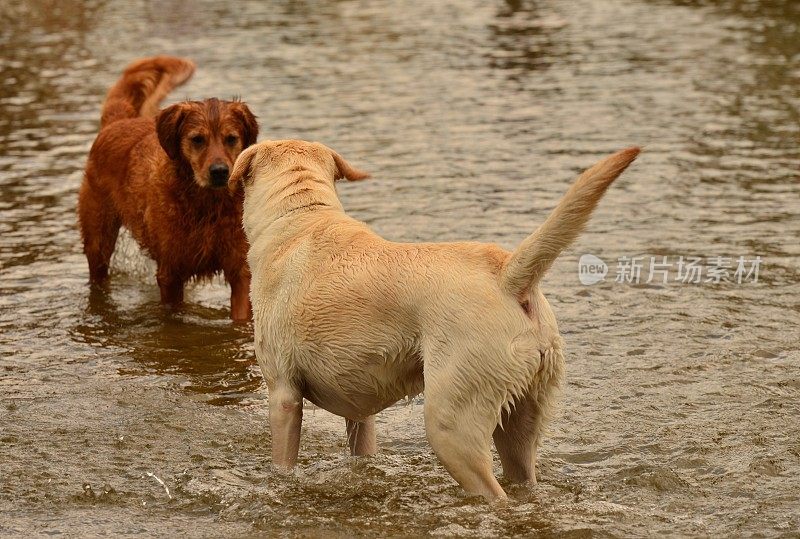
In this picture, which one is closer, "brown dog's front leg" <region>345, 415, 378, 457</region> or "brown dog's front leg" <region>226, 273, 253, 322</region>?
"brown dog's front leg" <region>345, 415, 378, 457</region>

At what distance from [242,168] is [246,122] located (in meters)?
2.12

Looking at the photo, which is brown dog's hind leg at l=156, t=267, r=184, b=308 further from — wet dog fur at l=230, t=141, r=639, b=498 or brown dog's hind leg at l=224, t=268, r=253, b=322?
wet dog fur at l=230, t=141, r=639, b=498

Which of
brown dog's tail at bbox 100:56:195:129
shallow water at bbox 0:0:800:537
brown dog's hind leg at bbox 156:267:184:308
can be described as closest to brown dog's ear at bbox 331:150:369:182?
shallow water at bbox 0:0:800:537

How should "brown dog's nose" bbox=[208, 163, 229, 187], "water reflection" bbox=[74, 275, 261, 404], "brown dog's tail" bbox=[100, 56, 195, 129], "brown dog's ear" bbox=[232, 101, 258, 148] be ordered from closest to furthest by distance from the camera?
"water reflection" bbox=[74, 275, 261, 404], "brown dog's nose" bbox=[208, 163, 229, 187], "brown dog's ear" bbox=[232, 101, 258, 148], "brown dog's tail" bbox=[100, 56, 195, 129]

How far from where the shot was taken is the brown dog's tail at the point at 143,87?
9359mm

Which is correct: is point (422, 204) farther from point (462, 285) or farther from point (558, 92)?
point (462, 285)

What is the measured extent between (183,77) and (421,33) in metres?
10.1

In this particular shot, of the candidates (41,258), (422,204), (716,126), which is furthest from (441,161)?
(41,258)

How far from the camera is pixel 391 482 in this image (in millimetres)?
5527

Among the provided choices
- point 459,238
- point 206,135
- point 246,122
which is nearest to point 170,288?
point 206,135

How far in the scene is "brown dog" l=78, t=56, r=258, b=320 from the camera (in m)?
7.69

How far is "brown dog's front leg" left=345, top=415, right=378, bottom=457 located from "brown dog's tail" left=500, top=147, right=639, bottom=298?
56.9 inches

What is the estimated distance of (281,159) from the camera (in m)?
5.69

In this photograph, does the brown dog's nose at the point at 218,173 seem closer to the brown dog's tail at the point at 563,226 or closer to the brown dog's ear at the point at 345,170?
the brown dog's ear at the point at 345,170
